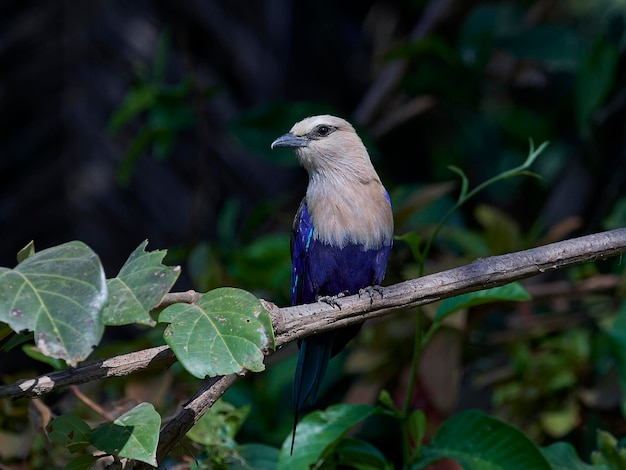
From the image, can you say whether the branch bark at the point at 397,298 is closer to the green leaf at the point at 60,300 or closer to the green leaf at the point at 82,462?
the green leaf at the point at 82,462

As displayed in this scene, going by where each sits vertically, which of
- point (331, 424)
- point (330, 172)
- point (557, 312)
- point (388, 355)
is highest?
point (330, 172)

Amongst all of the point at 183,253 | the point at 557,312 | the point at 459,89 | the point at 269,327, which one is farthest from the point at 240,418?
the point at 459,89

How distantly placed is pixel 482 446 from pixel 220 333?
967mm

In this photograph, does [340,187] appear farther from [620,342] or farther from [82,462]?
[82,462]

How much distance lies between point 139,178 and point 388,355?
235 centimetres

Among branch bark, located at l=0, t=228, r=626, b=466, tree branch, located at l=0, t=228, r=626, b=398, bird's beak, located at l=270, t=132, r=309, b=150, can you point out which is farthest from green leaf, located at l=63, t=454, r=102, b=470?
bird's beak, located at l=270, t=132, r=309, b=150

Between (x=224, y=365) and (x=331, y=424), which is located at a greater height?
(x=224, y=365)

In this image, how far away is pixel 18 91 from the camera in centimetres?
497

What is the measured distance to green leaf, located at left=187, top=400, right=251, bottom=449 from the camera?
2.41 meters

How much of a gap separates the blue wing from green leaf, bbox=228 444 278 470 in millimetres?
294

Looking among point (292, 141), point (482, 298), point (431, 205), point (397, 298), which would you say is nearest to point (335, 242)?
point (292, 141)

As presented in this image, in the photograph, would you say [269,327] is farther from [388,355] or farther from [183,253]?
[183,253]

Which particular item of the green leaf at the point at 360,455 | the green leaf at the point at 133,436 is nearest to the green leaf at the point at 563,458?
the green leaf at the point at 360,455

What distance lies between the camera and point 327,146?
344 cm
